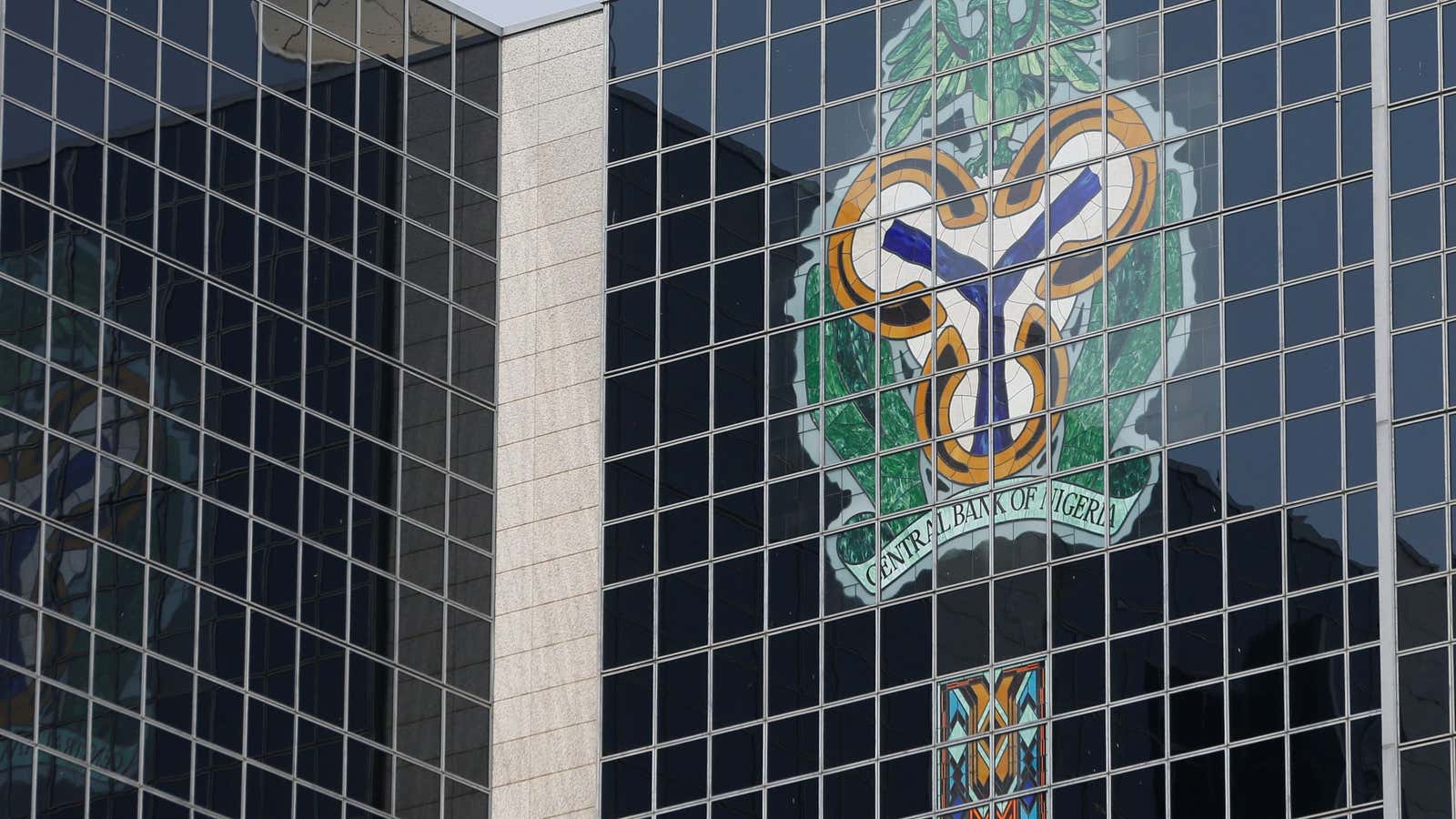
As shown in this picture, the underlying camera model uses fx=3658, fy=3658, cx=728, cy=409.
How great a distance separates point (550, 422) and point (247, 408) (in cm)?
779

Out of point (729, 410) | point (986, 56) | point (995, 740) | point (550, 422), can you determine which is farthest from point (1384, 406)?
point (550, 422)

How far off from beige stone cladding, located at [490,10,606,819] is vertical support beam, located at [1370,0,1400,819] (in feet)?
59.2

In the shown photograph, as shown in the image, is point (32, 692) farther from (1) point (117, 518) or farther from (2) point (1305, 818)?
(2) point (1305, 818)

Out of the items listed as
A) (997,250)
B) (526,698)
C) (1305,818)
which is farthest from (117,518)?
(1305,818)

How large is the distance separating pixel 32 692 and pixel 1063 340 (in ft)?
69.6

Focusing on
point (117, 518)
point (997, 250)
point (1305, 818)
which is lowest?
point (1305, 818)

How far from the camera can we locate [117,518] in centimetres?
7144

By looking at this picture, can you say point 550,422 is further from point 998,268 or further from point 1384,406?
point 1384,406

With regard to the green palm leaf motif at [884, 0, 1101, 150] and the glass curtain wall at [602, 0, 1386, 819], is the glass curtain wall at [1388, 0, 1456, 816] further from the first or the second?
the green palm leaf motif at [884, 0, 1101, 150]

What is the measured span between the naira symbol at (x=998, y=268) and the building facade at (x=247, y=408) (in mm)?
10541

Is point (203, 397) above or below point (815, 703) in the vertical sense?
above

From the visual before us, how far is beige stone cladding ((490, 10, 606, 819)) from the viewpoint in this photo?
77.5 m

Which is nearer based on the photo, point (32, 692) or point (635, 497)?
point (32, 692)

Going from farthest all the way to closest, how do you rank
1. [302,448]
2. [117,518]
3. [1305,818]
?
[302,448]
[117,518]
[1305,818]
